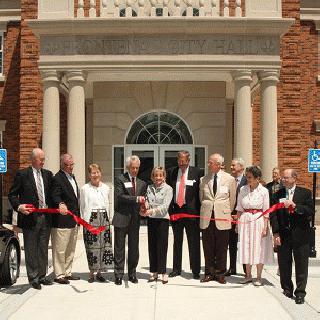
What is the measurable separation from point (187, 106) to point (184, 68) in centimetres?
317

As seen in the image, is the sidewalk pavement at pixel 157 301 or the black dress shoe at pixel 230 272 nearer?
the sidewalk pavement at pixel 157 301

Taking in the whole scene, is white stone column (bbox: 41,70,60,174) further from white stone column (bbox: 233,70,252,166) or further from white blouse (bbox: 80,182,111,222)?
white blouse (bbox: 80,182,111,222)

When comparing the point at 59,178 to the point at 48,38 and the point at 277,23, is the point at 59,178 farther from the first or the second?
the point at 277,23

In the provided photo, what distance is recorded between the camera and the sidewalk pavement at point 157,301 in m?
6.84

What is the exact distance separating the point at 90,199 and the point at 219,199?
1923mm

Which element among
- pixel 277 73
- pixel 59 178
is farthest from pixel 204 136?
pixel 59 178

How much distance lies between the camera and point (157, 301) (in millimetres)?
7602

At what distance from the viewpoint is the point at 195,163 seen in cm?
1881

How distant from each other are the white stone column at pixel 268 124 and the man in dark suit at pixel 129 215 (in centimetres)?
720

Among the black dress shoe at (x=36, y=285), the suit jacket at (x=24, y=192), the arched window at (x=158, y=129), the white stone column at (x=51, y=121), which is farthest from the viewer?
the arched window at (x=158, y=129)

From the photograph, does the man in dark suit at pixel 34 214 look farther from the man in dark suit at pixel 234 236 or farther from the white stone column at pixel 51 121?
the white stone column at pixel 51 121

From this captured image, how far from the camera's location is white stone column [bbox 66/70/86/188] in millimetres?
15453

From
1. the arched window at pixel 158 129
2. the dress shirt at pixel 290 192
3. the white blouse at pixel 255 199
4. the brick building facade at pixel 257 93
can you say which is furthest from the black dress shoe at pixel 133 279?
the arched window at pixel 158 129

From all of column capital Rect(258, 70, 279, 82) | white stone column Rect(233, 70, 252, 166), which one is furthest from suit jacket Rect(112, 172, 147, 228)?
column capital Rect(258, 70, 279, 82)
